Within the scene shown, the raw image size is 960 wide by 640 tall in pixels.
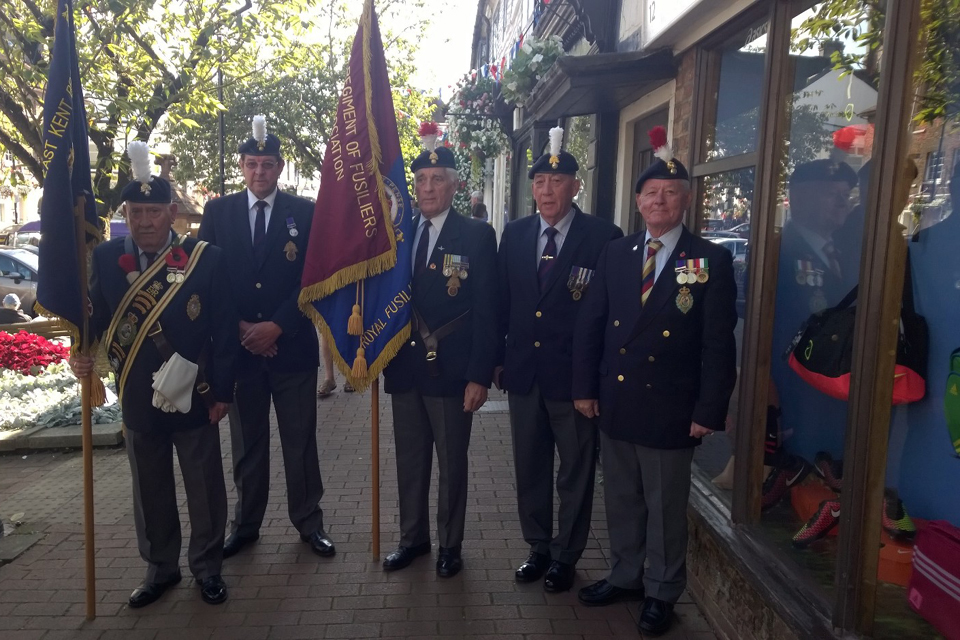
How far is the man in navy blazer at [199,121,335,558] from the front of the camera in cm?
391

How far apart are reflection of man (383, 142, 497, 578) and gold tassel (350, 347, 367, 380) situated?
12 centimetres

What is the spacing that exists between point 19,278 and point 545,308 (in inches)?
595

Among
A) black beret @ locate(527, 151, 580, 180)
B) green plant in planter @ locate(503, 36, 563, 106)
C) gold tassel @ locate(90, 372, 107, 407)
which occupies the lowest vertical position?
gold tassel @ locate(90, 372, 107, 407)

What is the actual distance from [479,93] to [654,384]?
8.59 metres

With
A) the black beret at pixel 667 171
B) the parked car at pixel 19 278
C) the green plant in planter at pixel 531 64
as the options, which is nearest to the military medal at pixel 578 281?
the black beret at pixel 667 171

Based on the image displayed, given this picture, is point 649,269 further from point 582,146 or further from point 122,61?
point 122,61

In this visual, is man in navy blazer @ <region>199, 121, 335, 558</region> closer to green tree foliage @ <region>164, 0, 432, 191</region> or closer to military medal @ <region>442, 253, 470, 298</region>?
military medal @ <region>442, 253, 470, 298</region>

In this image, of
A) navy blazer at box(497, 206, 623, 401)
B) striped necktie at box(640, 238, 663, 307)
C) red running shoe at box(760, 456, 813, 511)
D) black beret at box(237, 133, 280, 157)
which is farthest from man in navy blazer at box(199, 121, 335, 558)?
red running shoe at box(760, 456, 813, 511)

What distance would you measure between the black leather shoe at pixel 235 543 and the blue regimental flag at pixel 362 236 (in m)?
1.16

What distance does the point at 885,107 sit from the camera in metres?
2.39

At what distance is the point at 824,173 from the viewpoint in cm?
329

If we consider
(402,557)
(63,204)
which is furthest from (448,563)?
(63,204)

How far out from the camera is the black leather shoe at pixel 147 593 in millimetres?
3475

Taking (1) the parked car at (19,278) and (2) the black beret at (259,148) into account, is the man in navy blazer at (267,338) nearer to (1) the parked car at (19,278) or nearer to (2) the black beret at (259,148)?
(2) the black beret at (259,148)
